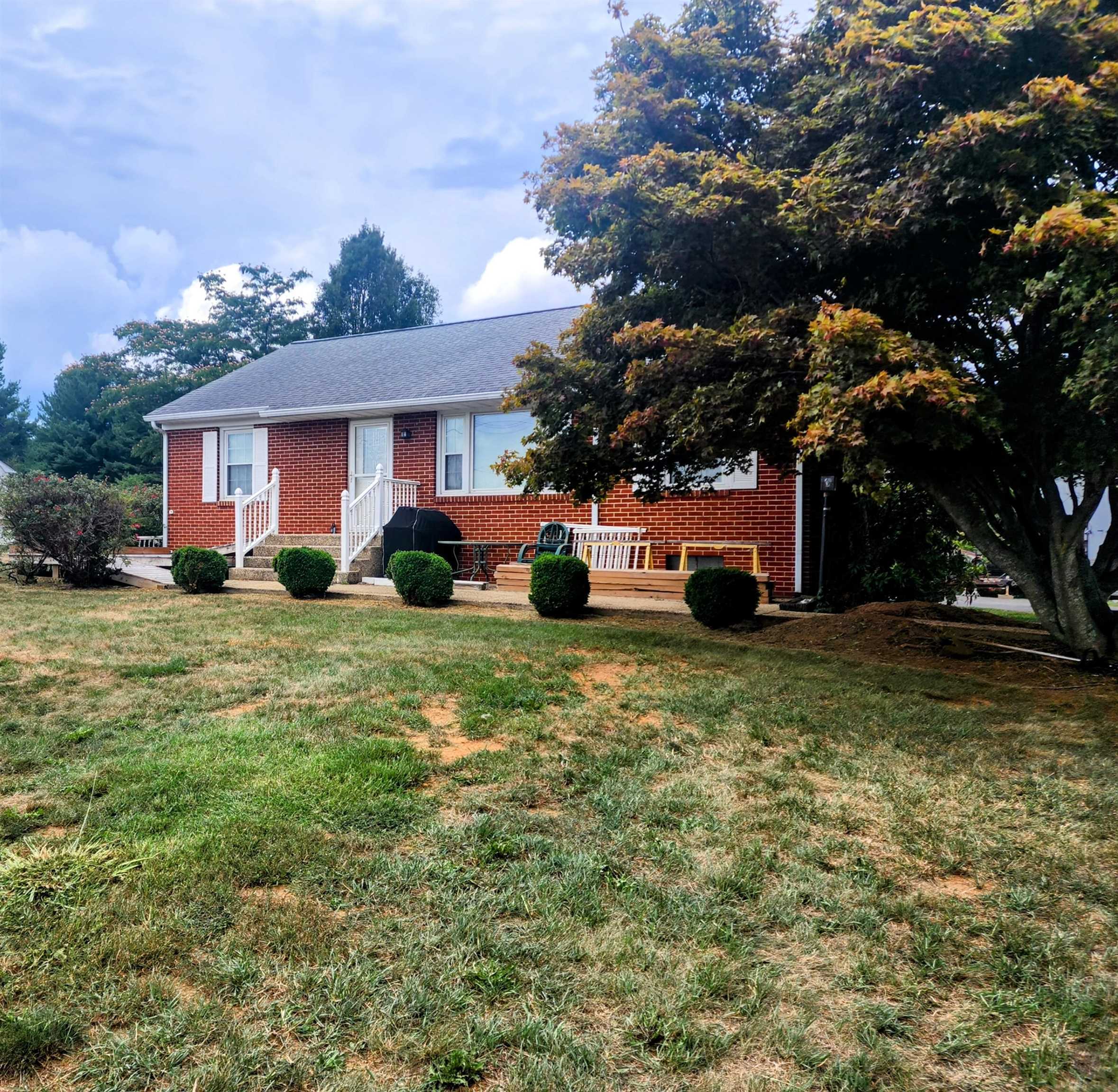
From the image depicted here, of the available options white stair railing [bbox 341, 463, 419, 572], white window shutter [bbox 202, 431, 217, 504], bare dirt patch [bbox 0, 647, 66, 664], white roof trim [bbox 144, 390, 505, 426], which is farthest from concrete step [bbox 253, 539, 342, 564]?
bare dirt patch [bbox 0, 647, 66, 664]

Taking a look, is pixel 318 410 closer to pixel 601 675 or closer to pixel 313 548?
pixel 313 548

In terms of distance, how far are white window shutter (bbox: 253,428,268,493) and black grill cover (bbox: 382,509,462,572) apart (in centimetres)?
424

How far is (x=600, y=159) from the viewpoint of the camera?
6941 millimetres

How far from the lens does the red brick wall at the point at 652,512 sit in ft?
36.6

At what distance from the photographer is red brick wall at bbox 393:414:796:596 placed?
1116 centimetres

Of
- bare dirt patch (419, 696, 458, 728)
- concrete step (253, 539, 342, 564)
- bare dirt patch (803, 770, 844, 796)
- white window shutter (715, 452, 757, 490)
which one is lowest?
bare dirt patch (803, 770, 844, 796)

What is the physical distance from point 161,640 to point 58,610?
8.98 feet

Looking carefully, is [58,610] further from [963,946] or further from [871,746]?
[963,946]

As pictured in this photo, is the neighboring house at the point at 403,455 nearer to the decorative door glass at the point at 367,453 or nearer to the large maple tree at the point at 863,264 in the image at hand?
the decorative door glass at the point at 367,453

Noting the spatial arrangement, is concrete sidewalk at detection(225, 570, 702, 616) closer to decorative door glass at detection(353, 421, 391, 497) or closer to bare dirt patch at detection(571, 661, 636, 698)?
bare dirt patch at detection(571, 661, 636, 698)

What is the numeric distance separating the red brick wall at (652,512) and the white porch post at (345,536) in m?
2.04

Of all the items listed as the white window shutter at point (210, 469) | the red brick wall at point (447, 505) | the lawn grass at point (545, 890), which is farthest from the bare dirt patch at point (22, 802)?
the white window shutter at point (210, 469)

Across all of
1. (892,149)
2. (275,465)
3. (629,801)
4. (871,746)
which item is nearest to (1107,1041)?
(629,801)

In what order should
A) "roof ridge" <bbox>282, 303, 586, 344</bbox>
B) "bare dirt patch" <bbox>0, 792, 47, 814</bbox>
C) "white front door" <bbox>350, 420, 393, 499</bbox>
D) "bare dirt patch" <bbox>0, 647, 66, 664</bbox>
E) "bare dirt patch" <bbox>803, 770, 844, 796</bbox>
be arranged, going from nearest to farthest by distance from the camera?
"bare dirt patch" <bbox>0, 792, 47, 814</bbox>
"bare dirt patch" <bbox>803, 770, 844, 796</bbox>
"bare dirt patch" <bbox>0, 647, 66, 664</bbox>
"white front door" <bbox>350, 420, 393, 499</bbox>
"roof ridge" <bbox>282, 303, 586, 344</bbox>
